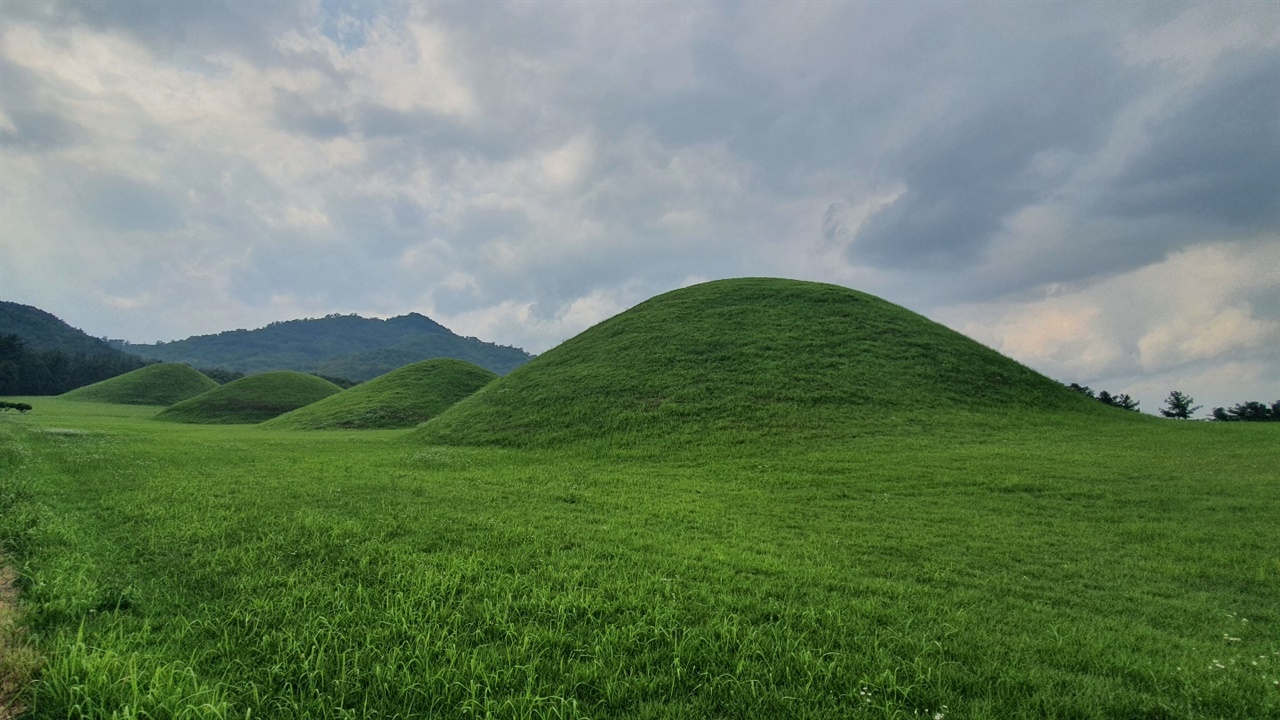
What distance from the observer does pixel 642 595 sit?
27.5ft

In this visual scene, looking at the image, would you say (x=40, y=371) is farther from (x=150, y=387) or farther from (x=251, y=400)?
(x=251, y=400)

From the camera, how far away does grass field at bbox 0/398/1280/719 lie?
5742 mm

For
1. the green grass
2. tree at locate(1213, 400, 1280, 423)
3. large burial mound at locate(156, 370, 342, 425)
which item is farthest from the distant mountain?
tree at locate(1213, 400, 1280, 423)

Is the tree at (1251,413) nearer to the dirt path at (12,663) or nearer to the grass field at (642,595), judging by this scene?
the grass field at (642,595)

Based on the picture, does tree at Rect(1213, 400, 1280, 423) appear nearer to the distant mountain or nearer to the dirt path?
the dirt path

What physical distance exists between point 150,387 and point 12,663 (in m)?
116

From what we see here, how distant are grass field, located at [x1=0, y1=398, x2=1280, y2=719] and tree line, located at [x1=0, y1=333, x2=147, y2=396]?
124530 millimetres

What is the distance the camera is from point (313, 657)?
6.21 meters

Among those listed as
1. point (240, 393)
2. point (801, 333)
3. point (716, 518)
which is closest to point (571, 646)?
point (716, 518)

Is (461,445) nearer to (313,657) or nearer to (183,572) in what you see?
(183,572)

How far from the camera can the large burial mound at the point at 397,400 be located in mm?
54000

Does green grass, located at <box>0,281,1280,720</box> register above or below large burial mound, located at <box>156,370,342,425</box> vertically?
below

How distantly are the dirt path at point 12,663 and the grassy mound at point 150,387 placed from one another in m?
108

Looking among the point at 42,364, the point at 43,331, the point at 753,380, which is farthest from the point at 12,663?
the point at 43,331
